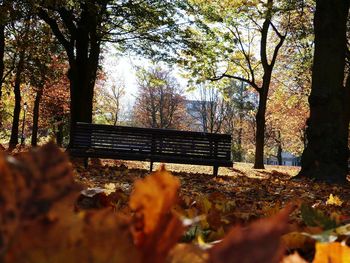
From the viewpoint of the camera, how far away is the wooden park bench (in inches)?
430

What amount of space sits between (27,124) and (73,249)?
51.6m

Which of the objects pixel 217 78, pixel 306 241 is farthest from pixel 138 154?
pixel 217 78

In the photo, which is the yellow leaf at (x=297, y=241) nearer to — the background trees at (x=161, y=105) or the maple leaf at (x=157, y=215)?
the maple leaf at (x=157, y=215)

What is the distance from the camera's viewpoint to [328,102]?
8.84 meters

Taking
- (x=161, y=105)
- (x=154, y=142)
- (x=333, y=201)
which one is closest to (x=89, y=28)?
(x=154, y=142)

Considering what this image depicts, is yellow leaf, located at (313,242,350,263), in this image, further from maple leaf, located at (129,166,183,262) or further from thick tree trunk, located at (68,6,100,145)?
thick tree trunk, located at (68,6,100,145)

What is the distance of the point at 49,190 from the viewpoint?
0.36 meters

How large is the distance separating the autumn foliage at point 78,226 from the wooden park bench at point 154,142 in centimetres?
1036

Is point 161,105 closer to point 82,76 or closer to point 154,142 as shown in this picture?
point 82,76

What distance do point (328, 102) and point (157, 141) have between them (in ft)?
14.0

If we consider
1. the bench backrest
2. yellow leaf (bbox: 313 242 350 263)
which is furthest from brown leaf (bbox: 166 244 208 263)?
the bench backrest

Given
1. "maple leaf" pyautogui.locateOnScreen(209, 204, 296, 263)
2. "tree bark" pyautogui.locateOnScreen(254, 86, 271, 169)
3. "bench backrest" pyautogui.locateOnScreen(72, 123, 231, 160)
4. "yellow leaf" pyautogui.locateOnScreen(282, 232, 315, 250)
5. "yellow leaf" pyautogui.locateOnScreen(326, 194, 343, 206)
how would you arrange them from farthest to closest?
"tree bark" pyautogui.locateOnScreen(254, 86, 271, 169)
"bench backrest" pyautogui.locateOnScreen(72, 123, 231, 160)
"yellow leaf" pyautogui.locateOnScreen(326, 194, 343, 206)
"yellow leaf" pyautogui.locateOnScreen(282, 232, 315, 250)
"maple leaf" pyautogui.locateOnScreen(209, 204, 296, 263)

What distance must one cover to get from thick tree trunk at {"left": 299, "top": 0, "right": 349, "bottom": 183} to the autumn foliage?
28.8ft

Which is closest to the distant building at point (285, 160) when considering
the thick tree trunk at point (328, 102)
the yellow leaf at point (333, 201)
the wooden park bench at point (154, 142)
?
the wooden park bench at point (154, 142)
